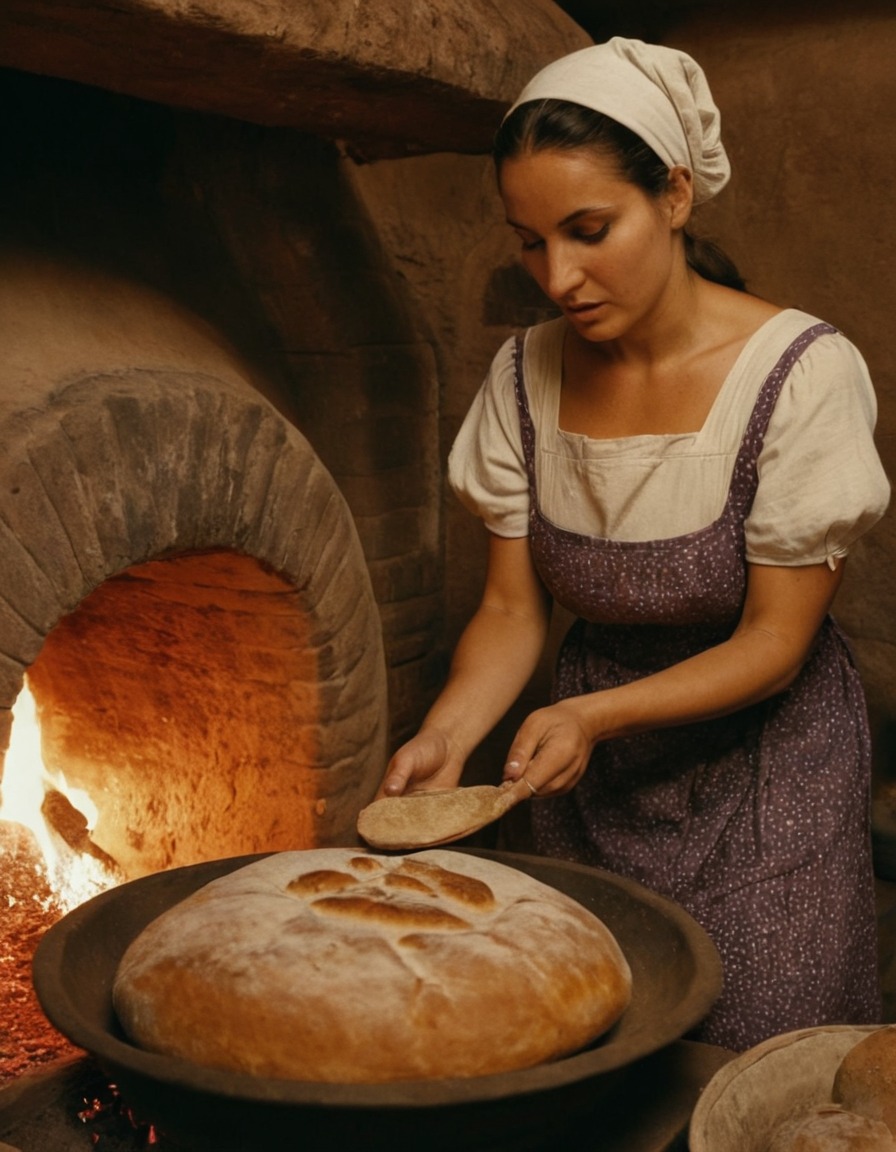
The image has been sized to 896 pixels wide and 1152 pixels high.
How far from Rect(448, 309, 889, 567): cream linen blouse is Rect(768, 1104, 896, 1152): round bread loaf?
2.78 feet

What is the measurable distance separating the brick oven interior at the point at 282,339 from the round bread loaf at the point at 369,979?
2.09 ft

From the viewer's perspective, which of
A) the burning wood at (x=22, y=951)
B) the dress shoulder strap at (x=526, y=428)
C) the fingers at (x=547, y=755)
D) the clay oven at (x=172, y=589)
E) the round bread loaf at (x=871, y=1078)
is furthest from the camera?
the burning wood at (x=22, y=951)

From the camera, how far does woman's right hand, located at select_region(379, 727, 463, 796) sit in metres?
1.77

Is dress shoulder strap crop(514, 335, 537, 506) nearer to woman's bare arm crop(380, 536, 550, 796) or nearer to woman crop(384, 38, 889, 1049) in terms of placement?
woman crop(384, 38, 889, 1049)

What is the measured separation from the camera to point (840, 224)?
2.80 m

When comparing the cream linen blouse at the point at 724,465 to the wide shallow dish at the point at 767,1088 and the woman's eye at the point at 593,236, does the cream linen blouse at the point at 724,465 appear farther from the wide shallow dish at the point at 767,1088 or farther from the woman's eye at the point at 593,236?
the wide shallow dish at the point at 767,1088

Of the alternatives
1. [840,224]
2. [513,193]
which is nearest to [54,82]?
[513,193]

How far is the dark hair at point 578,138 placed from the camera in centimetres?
183

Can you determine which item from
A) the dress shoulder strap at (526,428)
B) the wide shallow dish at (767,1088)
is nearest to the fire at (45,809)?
the dress shoulder strap at (526,428)

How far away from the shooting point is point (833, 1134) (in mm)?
1201

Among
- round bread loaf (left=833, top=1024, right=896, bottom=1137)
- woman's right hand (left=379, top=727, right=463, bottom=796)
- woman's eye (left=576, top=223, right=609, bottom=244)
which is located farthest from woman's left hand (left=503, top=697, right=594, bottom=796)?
woman's eye (left=576, top=223, right=609, bottom=244)

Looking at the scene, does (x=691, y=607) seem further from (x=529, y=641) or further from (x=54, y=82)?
(x=54, y=82)

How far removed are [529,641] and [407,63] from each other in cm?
89

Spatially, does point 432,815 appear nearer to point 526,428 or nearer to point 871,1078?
point 871,1078
